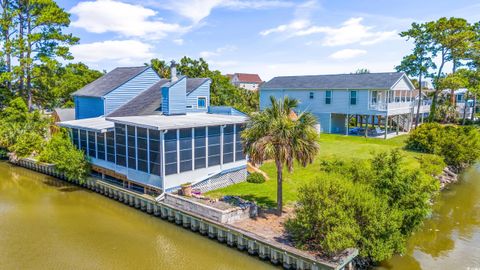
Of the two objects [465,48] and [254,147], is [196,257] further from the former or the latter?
[465,48]

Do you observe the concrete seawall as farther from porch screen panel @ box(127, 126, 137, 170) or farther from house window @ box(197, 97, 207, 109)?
house window @ box(197, 97, 207, 109)

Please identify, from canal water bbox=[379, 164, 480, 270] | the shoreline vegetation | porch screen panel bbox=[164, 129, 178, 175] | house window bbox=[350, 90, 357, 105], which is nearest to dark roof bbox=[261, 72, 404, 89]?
house window bbox=[350, 90, 357, 105]

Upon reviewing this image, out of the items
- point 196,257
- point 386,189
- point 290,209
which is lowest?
point 196,257

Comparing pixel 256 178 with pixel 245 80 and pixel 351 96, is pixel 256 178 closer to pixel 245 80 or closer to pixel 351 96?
pixel 351 96

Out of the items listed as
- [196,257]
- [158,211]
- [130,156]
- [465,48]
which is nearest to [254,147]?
[196,257]

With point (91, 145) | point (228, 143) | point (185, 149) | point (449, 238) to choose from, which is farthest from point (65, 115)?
point (449, 238)

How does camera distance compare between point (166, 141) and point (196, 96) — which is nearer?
point (166, 141)

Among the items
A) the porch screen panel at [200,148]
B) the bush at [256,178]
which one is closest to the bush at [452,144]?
the bush at [256,178]
